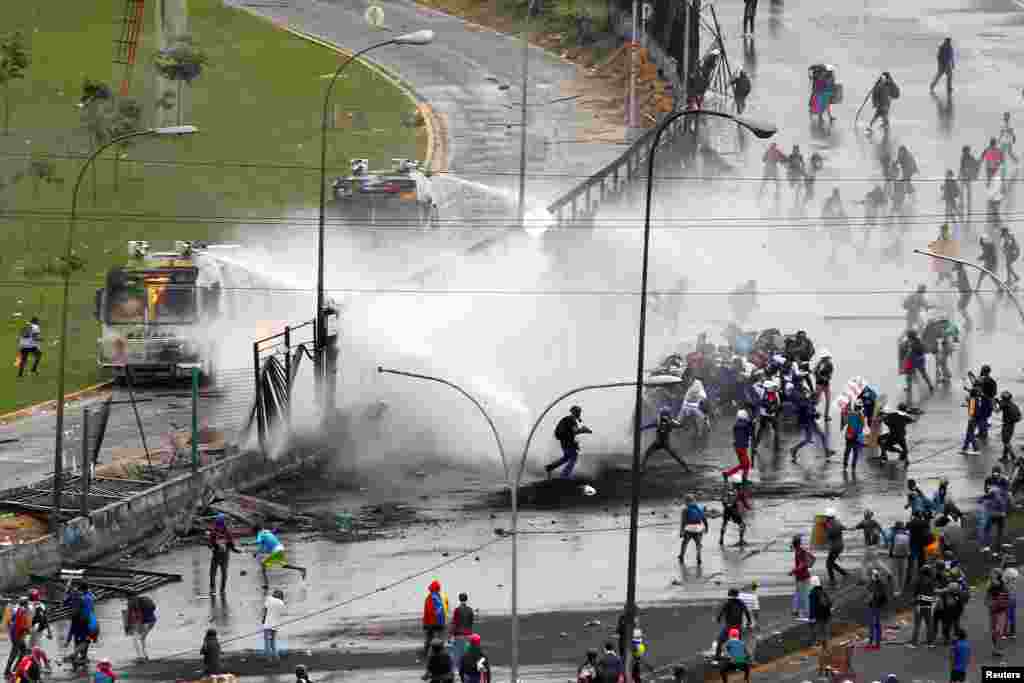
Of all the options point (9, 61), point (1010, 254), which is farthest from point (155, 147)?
point (1010, 254)

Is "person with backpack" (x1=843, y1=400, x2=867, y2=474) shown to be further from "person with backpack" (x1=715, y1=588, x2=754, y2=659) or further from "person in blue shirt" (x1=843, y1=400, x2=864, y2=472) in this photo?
"person with backpack" (x1=715, y1=588, x2=754, y2=659)

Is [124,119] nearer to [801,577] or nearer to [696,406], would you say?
[696,406]

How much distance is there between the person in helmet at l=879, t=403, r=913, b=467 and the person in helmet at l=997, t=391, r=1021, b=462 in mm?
1749

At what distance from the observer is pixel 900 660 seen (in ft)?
113

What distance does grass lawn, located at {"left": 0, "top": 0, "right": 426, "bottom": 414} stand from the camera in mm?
63750

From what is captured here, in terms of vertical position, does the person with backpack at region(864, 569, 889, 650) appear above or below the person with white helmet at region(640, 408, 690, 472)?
below

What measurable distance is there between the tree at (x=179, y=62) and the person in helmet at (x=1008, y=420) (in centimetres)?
3567

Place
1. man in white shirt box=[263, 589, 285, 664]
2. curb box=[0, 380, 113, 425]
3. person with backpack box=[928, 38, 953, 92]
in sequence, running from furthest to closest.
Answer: person with backpack box=[928, 38, 953, 92]
curb box=[0, 380, 113, 425]
man in white shirt box=[263, 589, 285, 664]

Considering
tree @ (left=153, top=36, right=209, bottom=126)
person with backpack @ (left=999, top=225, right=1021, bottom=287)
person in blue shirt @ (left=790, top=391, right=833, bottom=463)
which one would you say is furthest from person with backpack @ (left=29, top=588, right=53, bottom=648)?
tree @ (left=153, top=36, right=209, bottom=126)

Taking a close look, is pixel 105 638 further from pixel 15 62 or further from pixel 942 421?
pixel 15 62

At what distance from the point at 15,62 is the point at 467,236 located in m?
16.1

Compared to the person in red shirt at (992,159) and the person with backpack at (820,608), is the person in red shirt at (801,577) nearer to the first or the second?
the person with backpack at (820,608)

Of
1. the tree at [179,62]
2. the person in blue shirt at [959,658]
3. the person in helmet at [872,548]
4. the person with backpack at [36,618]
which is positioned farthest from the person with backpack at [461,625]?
the tree at [179,62]

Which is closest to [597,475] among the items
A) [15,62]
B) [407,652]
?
[407,652]
